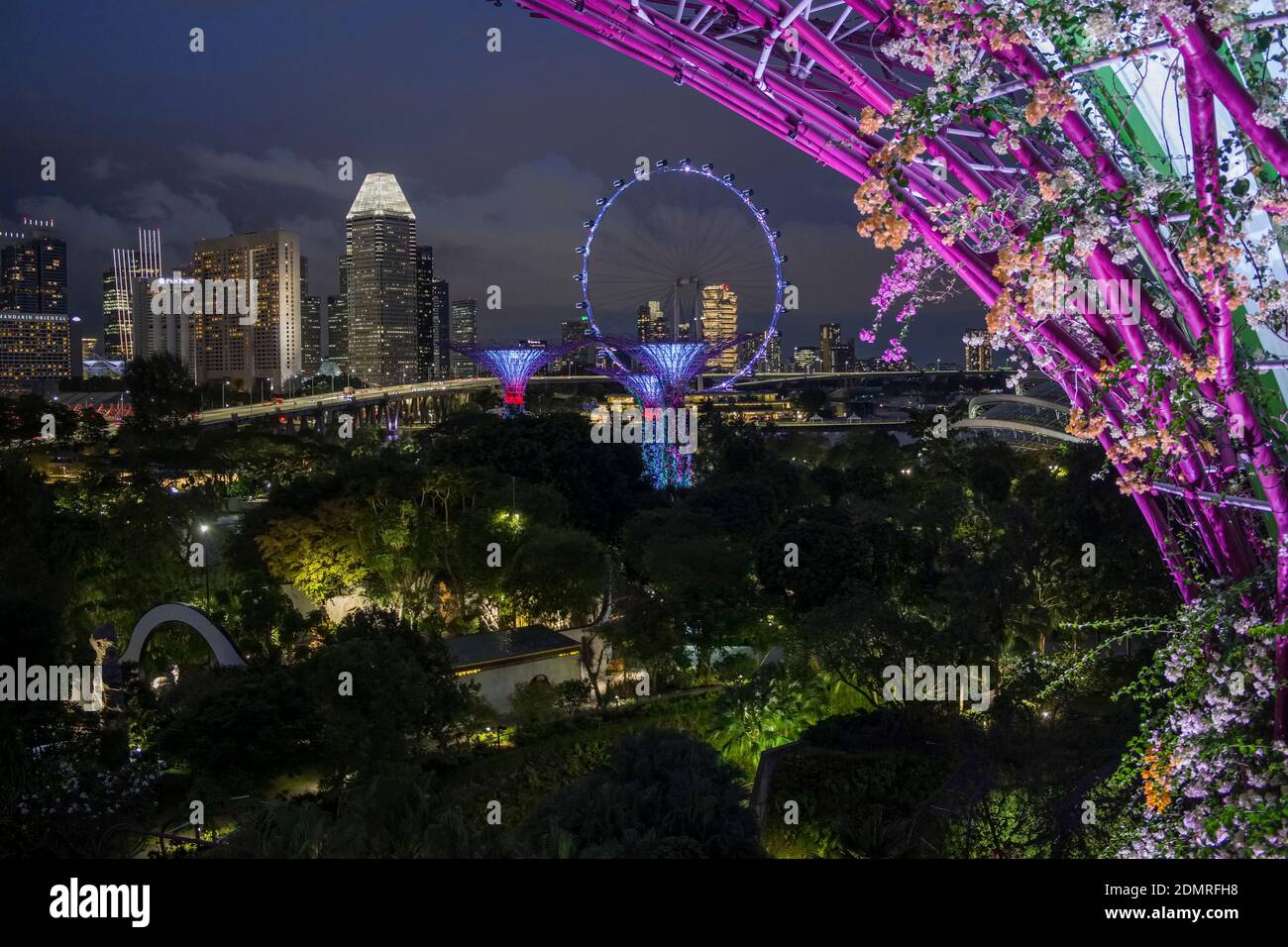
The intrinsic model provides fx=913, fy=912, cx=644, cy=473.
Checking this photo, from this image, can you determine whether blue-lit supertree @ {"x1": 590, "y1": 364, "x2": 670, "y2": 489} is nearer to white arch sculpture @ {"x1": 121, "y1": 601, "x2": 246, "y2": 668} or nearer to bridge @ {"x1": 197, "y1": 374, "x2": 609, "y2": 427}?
white arch sculpture @ {"x1": 121, "y1": 601, "x2": 246, "y2": 668}

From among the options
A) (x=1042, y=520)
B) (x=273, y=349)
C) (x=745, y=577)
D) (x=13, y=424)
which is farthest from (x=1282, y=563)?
(x=273, y=349)

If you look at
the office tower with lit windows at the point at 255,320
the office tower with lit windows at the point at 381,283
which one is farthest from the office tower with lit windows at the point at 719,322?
the office tower with lit windows at the point at 381,283

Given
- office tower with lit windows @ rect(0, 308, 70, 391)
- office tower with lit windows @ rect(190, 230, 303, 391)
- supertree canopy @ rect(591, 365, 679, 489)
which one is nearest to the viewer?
supertree canopy @ rect(591, 365, 679, 489)
